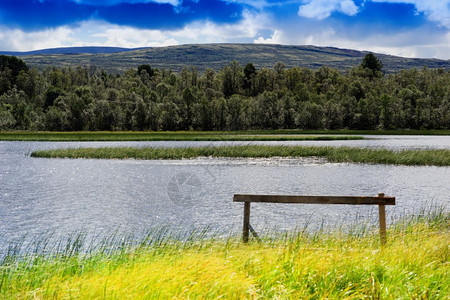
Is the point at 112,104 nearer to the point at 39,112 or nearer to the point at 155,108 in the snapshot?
the point at 155,108

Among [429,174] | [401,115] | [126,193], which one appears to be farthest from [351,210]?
[401,115]

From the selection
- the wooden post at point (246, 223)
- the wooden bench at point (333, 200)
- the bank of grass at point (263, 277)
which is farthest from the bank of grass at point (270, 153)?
the bank of grass at point (263, 277)

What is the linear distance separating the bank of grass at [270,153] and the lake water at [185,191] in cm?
221

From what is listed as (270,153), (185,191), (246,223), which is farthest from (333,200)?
(270,153)

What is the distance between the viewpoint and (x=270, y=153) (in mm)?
64562

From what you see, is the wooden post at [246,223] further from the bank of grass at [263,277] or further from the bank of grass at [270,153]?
the bank of grass at [270,153]

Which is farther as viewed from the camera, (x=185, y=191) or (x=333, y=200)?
(x=185, y=191)

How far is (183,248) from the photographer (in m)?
15.3

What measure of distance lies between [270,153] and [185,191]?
28.9 m

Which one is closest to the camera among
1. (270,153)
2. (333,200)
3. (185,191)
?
(333,200)

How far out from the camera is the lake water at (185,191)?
2441 cm

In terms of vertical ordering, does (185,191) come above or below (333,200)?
below

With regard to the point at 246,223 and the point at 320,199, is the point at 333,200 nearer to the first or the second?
the point at 320,199

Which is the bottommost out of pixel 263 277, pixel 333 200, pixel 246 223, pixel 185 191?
pixel 185 191
